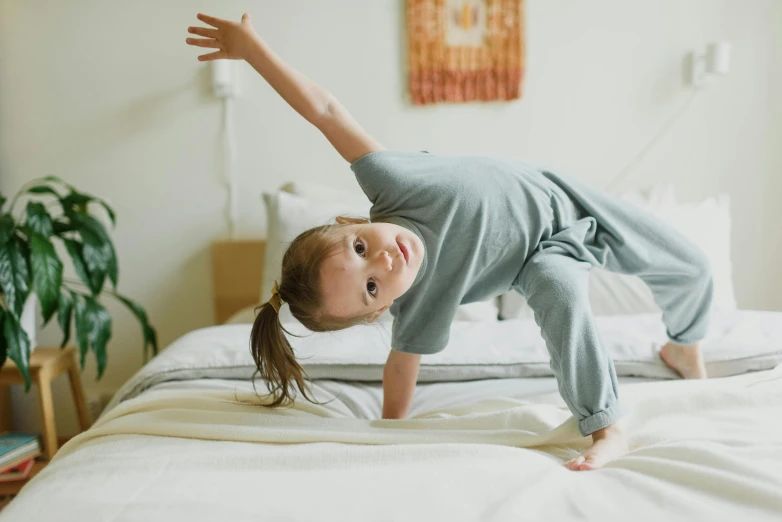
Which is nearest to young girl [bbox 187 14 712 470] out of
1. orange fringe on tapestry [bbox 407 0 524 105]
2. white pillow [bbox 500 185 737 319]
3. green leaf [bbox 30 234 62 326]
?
white pillow [bbox 500 185 737 319]

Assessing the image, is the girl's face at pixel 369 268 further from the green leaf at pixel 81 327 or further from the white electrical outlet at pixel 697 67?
the white electrical outlet at pixel 697 67

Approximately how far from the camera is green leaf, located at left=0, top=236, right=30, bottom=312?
1757mm

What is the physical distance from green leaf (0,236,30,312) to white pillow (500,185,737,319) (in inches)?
54.1

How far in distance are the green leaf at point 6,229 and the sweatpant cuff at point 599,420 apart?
1545 millimetres

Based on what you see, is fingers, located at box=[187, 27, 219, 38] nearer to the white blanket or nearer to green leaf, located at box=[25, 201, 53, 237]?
the white blanket

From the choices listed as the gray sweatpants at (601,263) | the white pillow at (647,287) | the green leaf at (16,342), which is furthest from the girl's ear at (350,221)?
the green leaf at (16,342)

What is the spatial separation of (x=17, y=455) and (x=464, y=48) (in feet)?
6.23

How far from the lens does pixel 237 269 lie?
2396mm


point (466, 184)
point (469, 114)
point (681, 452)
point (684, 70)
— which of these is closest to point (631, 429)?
point (681, 452)

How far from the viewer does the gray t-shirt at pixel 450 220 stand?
1212 millimetres

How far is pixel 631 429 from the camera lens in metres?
1.12

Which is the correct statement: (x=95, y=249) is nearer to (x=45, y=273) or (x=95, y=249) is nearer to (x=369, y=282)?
(x=45, y=273)

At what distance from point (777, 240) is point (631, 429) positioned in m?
1.72

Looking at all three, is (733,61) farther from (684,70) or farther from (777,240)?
(777,240)
